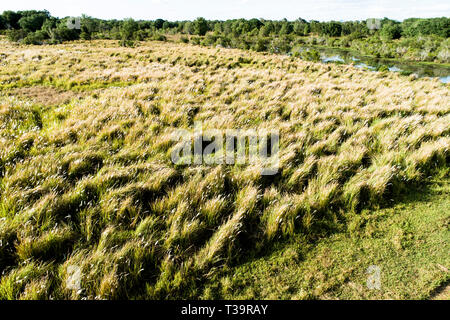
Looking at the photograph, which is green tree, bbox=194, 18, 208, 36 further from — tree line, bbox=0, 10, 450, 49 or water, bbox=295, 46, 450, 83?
water, bbox=295, 46, 450, 83

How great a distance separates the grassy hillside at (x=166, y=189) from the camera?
2.47 m

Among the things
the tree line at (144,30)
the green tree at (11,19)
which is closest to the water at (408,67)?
the tree line at (144,30)

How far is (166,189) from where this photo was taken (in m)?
3.75

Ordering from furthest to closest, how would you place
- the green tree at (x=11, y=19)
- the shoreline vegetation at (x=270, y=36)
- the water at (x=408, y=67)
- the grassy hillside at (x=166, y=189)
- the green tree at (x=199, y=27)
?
the green tree at (x=11, y=19) < the green tree at (x=199, y=27) < the shoreline vegetation at (x=270, y=36) < the water at (x=408, y=67) < the grassy hillside at (x=166, y=189)

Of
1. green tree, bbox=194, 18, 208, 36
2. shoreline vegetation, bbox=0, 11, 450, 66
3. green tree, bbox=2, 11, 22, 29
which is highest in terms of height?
green tree, bbox=2, 11, 22, 29

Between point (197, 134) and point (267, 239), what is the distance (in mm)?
3325

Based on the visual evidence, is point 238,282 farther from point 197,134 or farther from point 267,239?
point 197,134

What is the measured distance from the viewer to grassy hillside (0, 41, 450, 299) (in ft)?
8.10

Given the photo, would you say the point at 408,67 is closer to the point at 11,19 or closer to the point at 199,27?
the point at 199,27

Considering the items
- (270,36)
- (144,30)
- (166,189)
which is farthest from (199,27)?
(166,189)

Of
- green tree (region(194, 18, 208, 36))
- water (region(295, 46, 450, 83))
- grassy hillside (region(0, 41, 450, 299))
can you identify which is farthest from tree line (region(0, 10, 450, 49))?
grassy hillside (region(0, 41, 450, 299))

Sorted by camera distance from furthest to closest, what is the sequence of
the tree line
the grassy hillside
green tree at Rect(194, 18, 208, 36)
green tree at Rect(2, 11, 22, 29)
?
green tree at Rect(2, 11, 22, 29) < green tree at Rect(194, 18, 208, 36) < the tree line < the grassy hillside

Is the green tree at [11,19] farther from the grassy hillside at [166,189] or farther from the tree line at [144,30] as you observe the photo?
the grassy hillside at [166,189]
